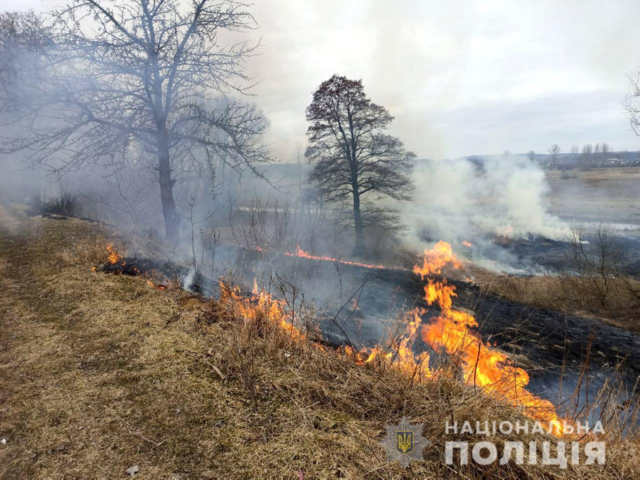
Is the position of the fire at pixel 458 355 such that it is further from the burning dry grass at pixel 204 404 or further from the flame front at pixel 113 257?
the flame front at pixel 113 257

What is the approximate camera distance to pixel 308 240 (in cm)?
1549

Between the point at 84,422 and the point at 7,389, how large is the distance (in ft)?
3.52

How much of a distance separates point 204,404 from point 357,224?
52.2 ft

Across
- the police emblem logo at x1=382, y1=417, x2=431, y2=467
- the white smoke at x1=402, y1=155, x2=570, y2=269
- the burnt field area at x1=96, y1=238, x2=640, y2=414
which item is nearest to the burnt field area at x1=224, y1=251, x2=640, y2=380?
the burnt field area at x1=96, y1=238, x2=640, y2=414

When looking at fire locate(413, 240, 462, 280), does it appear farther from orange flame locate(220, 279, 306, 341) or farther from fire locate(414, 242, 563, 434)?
orange flame locate(220, 279, 306, 341)

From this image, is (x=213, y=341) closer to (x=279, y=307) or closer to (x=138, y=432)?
(x=279, y=307)

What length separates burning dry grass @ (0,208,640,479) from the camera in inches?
79.6

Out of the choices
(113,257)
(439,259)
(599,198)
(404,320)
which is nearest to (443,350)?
(404,320)

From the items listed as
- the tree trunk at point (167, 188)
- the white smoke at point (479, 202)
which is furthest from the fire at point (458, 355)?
the white smoke at point (479, 202)

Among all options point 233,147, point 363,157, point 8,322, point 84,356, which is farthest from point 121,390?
point 363,157

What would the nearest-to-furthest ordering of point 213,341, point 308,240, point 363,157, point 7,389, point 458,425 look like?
1. point 458,425
2. point 7,389
3. point 213,341
4. point 308,240
5. point 363,157

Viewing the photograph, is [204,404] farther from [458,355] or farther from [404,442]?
[458,355]

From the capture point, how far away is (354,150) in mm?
17266

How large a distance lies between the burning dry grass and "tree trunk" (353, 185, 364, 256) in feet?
46.3
